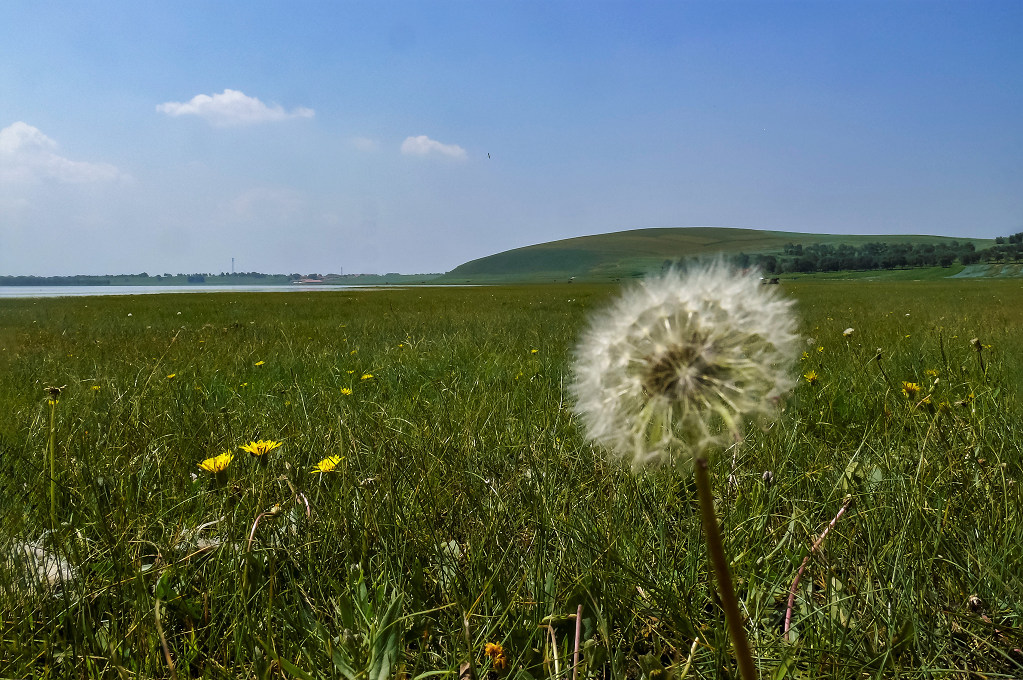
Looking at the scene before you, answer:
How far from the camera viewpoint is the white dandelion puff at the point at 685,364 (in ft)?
Answer: 2.67

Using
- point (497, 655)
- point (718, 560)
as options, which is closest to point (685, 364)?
point (718, 560)

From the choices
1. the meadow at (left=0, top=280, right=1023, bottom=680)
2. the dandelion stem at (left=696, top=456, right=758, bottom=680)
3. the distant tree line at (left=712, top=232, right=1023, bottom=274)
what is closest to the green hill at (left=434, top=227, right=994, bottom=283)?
the distant tree line at (left=712, top=232, right=1023, bottom=274)

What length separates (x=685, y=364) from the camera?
2.77 feet

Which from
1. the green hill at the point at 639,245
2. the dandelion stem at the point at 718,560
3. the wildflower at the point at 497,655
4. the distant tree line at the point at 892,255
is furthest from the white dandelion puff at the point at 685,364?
the green hill at the point at 639,245

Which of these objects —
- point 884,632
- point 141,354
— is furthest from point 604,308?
point 141,354

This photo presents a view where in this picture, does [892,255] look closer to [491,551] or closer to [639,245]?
[639,245]

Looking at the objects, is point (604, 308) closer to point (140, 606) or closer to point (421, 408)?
point (140, 606)

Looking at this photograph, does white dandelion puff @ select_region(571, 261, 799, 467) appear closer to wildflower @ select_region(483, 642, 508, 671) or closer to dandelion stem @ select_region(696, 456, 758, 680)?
dandelion stem @ select_region(696, 456, 758, 680)

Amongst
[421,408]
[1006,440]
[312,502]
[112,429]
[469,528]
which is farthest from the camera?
[421,408]

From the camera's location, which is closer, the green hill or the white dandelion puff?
the white dandelion puff

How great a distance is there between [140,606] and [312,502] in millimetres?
644

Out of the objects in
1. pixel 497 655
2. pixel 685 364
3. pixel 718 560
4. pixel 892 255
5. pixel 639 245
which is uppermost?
pixel 639 245

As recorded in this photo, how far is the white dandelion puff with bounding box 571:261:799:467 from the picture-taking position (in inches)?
32.1

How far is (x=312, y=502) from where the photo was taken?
2074 mm
